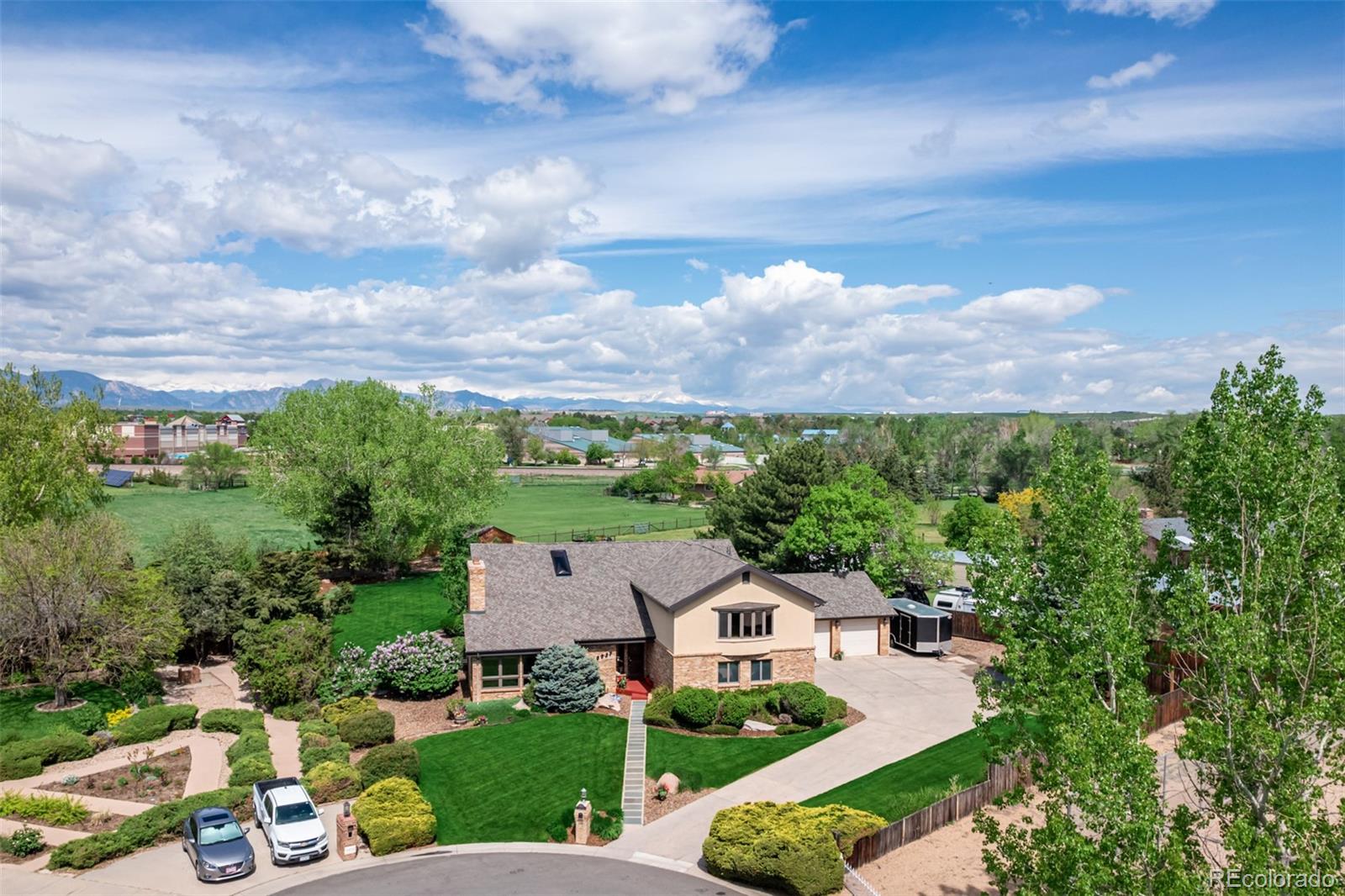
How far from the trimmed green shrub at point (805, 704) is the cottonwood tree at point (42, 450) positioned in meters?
38.6

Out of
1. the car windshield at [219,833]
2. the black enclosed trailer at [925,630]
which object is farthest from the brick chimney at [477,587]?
the black enclosed trailer at [925,630]

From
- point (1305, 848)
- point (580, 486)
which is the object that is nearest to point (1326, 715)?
point (1305, 848)

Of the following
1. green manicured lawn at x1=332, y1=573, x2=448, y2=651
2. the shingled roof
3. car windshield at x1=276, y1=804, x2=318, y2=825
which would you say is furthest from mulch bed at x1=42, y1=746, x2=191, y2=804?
the shingled roof

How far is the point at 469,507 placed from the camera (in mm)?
65438

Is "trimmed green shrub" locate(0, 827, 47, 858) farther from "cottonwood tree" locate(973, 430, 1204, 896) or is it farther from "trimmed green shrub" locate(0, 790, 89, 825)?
"cottonwood tree" locate(973, 430, 1204, 896)

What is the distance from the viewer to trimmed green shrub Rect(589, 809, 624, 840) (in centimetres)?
2689

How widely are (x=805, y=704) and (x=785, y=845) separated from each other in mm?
12163

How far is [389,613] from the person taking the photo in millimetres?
52344

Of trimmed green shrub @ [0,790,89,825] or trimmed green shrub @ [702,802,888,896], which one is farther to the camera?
trimmed green shrub @ [0,790,89,825]

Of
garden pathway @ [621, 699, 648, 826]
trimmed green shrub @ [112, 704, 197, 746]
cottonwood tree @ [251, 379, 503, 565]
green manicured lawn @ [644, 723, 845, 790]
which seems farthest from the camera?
cottonwood tree @ [251, 379, 503, 565]

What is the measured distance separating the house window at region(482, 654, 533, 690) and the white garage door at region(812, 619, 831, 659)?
15.5m

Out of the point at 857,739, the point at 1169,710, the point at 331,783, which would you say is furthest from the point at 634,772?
the point at 1169,710

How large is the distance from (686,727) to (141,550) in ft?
189

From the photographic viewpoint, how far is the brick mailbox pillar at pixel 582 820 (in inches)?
1049
